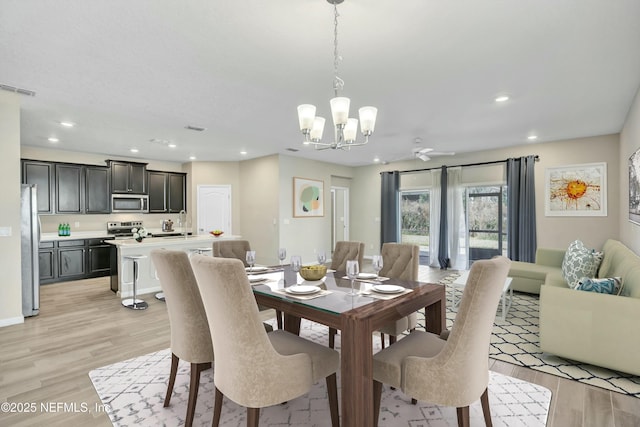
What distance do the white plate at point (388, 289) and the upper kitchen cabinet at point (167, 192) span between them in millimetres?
6702

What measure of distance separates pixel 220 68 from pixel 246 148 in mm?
3529

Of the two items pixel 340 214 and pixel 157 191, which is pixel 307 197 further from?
pixel 157 191

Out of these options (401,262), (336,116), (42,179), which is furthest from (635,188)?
(42,179)

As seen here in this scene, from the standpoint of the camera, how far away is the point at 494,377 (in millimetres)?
2527

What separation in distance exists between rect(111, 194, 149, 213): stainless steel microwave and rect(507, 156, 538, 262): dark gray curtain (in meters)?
7.71

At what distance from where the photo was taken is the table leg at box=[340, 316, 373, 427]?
5.14 feet

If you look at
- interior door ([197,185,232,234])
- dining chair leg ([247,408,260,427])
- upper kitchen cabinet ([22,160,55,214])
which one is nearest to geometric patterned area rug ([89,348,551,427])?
dining chair leg ([247,408,260,427])

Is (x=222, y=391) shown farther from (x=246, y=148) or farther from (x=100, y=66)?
(x=246, y=148)

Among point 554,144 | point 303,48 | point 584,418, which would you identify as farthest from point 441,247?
point 303,48

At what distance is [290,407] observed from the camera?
2150 mm

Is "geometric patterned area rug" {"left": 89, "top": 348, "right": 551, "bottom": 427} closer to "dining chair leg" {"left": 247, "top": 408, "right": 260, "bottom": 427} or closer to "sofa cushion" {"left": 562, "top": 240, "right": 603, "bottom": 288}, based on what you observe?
"dining chair leg" {"left": 247, "top": 408, "right": 260, "bottom": 427}

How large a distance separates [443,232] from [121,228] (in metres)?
7.03

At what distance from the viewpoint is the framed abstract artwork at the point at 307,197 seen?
23.5 ft

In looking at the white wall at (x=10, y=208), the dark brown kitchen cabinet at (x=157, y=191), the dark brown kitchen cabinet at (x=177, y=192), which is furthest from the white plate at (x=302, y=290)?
the dark brown kitchen cabinet at (x=177, y=192)
